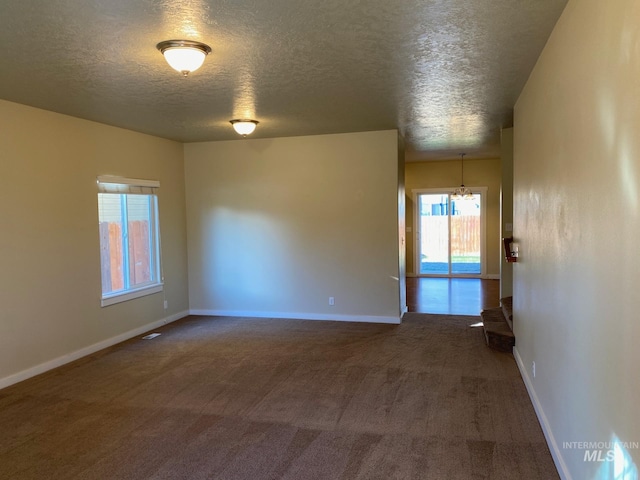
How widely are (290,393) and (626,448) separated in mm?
2658

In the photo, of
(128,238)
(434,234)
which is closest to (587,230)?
(128,238)

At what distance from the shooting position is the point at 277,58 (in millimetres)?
3127

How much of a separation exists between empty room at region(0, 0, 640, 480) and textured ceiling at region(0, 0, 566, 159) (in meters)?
0.03

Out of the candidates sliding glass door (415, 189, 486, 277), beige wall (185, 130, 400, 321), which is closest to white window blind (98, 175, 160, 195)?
beige wall (185, 130, 400, 321)

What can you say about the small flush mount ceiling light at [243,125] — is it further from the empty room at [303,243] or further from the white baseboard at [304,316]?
the white baseboard at [304,316]

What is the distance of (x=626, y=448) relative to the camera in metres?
1.54

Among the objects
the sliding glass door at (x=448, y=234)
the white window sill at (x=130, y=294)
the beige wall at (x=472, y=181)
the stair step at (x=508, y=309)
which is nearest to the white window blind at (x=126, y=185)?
the white window sill at (x=130, y=294)

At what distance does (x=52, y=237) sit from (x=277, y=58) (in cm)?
298

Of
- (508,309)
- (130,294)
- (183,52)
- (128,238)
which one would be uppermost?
(183,52)

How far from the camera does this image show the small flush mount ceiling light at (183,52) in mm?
2795

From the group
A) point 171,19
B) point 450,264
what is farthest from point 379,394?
point 450,264

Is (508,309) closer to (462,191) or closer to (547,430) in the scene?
(547,430)

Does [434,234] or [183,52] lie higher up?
[183,52]

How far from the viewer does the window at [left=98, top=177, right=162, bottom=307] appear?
528cm
